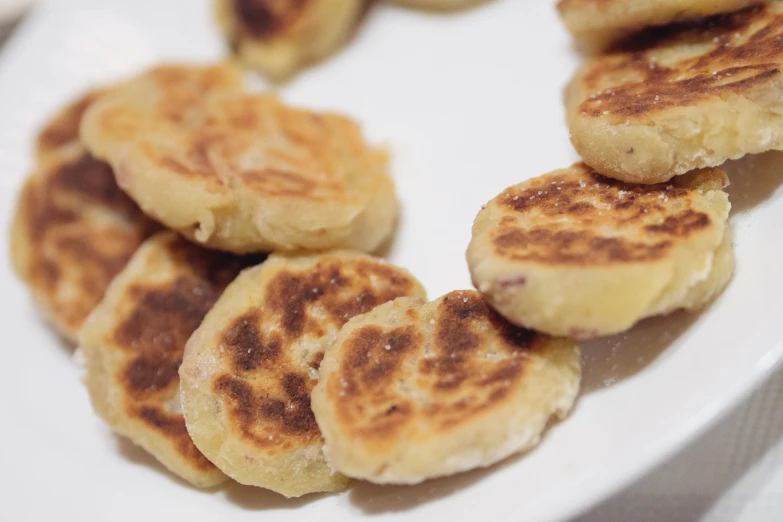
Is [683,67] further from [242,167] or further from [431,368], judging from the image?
[242,167]

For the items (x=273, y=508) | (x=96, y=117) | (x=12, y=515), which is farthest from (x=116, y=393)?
(x=96, y=117)

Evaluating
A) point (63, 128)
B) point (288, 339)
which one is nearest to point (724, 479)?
point (288, 339)

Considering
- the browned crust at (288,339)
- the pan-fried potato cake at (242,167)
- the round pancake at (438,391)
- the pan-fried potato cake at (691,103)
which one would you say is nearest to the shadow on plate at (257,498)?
the browned crust at (288,339)

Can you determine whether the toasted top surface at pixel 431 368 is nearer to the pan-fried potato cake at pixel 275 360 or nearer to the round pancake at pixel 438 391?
the round pancake at pixel 438 391

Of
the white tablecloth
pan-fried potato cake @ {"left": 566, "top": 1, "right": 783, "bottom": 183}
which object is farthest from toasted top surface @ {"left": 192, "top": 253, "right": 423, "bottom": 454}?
the white tablecloth

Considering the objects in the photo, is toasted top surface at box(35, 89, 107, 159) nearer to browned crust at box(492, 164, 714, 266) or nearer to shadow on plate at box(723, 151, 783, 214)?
browned crust at box(492, 164, 714, 266)
